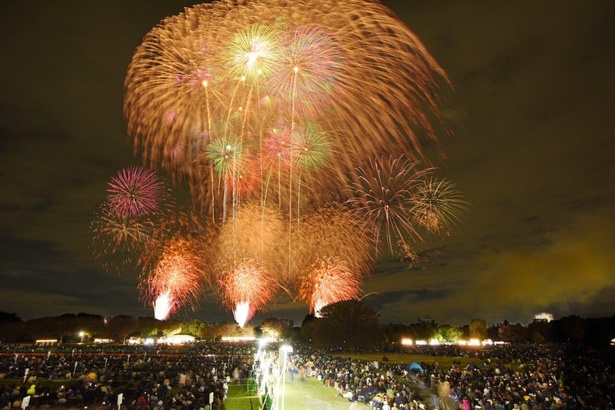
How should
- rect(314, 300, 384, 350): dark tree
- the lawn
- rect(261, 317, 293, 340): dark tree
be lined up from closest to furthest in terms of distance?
1. the lawn
2. rect(314, 300, 384, 350): dark tree
3. rect(261, 317, 293, 340): dark tree

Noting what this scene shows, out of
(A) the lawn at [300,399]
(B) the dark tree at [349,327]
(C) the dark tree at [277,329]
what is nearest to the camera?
(A) the lawn at [300,399]

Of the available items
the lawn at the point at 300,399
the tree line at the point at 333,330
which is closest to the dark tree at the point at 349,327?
the tree line at the point at 333,330

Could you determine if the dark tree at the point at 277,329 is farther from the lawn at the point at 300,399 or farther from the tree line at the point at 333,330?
the lawn at the point at 300,399

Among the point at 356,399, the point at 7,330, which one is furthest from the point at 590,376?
the point at 7,330

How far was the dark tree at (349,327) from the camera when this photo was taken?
75.2 m

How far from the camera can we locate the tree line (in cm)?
7669

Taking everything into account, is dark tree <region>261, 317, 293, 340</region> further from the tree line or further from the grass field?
the grass field

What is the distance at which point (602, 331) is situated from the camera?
103500 mm

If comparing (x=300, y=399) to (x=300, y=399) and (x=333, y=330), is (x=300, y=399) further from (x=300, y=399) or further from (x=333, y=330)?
(x=333, y=330)

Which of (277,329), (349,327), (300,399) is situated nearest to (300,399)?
(300,399)

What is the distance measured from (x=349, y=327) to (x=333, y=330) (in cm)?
310

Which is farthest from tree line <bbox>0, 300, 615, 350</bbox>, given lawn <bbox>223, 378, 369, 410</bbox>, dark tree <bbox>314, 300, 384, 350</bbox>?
lawn <bbox>223, 378, 369, 410</bbox>

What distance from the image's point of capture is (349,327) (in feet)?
248

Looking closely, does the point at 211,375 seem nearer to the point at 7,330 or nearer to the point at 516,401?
the point at 516,401
